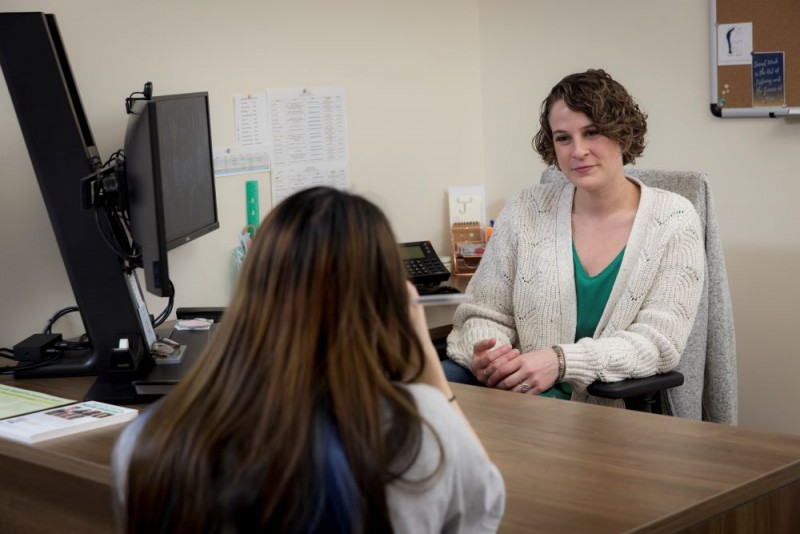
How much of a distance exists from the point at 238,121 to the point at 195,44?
0.25m

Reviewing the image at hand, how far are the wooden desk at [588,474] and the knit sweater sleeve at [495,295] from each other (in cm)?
53

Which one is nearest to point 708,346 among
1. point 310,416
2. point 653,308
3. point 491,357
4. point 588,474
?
point 653,308

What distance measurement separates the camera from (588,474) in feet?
5.13

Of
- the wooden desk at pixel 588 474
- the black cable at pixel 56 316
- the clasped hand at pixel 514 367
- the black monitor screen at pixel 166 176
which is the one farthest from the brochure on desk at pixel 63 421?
the clasped hand at pixel 514 367

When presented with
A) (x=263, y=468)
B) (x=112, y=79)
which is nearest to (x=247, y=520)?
(x=263, y=468)

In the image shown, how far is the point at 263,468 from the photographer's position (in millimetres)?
1039

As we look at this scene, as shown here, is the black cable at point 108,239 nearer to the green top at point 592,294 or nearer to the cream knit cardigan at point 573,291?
the cream knit cardigan at point 573,291

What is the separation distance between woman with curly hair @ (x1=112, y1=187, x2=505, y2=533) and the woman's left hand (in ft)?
3.77

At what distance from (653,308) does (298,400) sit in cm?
151

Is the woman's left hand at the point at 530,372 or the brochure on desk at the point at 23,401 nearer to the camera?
the brochure on desk at the point at 23,401

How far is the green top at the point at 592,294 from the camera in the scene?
2514mm

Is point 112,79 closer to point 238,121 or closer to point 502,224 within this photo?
point 238,121

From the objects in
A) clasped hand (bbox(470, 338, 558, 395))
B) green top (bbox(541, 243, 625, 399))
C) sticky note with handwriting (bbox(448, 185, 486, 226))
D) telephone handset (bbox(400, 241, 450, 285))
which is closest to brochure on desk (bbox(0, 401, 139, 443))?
clasped hand (bbox(470, 338, 558, 395))

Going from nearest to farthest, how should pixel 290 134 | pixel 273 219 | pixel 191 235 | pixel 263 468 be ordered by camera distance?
pixel 263 468
pixel 273 219
pixel 191 235
pixel 290 134
